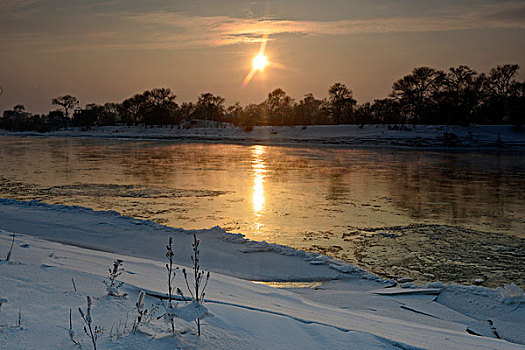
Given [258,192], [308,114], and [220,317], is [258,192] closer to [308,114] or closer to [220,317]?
[220,317]

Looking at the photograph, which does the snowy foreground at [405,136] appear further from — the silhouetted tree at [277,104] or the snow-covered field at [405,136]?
the silhouetted tree at [277,104]

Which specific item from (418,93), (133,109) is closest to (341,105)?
(418,93)

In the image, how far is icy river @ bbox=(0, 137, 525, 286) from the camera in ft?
20.5

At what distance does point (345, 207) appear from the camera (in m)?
9.95

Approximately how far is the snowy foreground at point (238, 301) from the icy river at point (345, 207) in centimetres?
77

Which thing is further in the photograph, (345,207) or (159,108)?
(159,108)

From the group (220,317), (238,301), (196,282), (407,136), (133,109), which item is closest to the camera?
(196,282)

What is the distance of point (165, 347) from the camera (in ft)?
7.93

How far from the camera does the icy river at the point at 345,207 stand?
6.26 meters

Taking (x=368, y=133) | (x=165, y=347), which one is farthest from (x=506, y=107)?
(x=165, y=347)

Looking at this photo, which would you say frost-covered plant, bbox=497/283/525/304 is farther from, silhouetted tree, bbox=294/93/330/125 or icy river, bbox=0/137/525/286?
silhouetted tree, bbox=294/93/330/125

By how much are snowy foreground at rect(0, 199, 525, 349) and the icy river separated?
769 mm

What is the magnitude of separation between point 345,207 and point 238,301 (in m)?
6.76

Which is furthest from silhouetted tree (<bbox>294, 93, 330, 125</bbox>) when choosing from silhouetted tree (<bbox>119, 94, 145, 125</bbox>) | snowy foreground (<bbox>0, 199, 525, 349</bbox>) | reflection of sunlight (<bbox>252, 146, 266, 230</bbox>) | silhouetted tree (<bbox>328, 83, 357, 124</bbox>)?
snowy foreground (<bbox>0, 199, 525, 349</bbox>)
